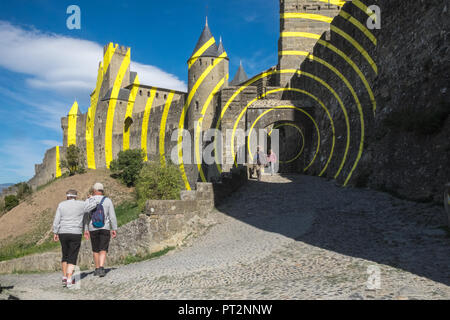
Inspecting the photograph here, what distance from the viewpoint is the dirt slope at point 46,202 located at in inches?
906

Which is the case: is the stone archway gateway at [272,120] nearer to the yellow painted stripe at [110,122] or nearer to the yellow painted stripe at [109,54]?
the yellow painted stripe at [110,122]

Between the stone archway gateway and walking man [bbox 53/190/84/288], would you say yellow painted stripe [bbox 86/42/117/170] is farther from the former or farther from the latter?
walking man [bbox 53/190/84/288]

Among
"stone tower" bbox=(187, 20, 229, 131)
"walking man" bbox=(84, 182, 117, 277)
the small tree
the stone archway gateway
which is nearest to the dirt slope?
the small tree

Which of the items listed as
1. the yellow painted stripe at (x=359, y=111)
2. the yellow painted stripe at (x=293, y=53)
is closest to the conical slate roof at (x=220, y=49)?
the yellow painted stripe at (x=293, y=53)

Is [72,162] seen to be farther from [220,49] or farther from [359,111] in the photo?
[359,111]

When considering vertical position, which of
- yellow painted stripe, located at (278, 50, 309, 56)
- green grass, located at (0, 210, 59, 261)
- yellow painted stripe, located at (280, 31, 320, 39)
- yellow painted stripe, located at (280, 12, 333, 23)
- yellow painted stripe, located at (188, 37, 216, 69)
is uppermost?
yellow painted stripe, located at (188, 37, 216, 69)

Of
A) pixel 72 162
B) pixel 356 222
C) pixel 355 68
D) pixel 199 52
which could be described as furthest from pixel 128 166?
pixel 356 222

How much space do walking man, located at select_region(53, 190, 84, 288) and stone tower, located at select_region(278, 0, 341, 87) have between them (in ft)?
54.3

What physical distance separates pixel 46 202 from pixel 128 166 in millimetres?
6770

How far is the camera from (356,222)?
630 centimetres

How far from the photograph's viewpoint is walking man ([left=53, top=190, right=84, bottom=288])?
15.9ft

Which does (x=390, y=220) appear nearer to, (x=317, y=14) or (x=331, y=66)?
(x=331, y=66)
